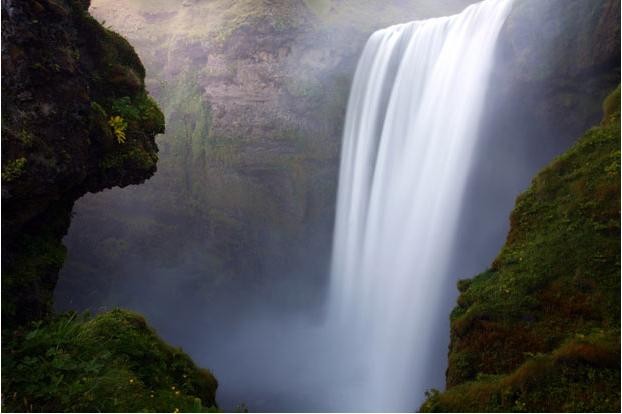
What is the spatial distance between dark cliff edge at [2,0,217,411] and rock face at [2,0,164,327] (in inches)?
0.7

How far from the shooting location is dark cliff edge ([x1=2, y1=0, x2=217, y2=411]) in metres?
6.18

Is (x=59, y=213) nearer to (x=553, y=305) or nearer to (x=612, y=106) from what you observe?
(x=553, y=305)

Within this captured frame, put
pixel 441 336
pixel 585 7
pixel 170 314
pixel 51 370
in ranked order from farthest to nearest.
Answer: pixel 170 314, pixel 441 336, pixel 585 7, pixel 51 370

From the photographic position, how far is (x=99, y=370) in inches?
253

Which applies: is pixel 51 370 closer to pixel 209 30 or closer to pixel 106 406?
pixel 106 406

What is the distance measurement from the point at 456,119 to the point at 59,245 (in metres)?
12.1

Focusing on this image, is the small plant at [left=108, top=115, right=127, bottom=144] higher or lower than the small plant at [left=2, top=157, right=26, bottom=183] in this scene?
higher

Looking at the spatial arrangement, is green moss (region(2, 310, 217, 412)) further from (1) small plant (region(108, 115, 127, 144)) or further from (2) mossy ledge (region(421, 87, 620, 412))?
(2) mossy ledge (region(421, 87, 620, 412))

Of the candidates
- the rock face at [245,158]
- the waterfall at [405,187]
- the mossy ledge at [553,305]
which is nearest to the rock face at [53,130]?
the mossy ledge at [553,305]

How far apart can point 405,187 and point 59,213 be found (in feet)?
38.5

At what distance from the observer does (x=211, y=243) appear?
83.1ft

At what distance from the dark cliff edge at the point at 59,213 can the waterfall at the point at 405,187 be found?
9.33 meters

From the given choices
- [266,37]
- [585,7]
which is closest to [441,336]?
[585,7]

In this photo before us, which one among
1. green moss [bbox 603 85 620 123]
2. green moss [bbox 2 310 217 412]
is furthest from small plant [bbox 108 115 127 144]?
green moss [bbox 603 85 620 123]
